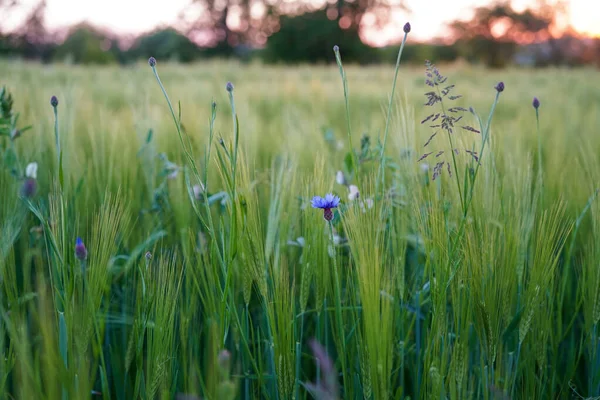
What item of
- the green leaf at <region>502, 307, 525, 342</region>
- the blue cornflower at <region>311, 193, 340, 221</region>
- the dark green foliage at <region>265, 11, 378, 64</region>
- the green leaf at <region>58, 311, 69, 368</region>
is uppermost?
the dark green foliage at <region>265, 11, 378, 64</region>

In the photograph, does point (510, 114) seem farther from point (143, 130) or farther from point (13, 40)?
point (13, 40)

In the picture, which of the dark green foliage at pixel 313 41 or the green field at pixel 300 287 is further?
the dark green foliage at pixel 313 41

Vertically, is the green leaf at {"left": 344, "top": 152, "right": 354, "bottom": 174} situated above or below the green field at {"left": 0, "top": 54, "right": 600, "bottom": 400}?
above

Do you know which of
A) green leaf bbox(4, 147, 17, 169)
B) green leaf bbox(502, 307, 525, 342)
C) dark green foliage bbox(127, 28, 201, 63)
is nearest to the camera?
green leaf bbox(502, 307, 525, 342)

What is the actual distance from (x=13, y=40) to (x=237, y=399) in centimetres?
2096

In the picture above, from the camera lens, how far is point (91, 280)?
523mm

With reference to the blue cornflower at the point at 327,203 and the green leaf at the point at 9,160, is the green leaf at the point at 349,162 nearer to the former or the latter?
the blue cornflower at the point at 327,203

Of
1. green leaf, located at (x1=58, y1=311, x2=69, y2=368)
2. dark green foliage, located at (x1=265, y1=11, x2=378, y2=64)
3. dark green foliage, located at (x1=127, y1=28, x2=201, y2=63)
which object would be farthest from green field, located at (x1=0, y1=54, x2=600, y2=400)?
dark green foliage, located at (x1=127, y1=28, x2=201, y2=63)

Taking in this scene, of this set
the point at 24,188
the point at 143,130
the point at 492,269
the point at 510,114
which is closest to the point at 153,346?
the point at 24,188

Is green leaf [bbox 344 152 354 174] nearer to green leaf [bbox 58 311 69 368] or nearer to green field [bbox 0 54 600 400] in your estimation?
green field [bbox 0 54 600 400]

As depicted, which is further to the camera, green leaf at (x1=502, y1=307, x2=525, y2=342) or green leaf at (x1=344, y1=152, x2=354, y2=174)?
green leaf at (x1=344, y1=152, x2=354, y2=174)

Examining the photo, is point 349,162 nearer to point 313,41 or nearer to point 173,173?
point 173,173

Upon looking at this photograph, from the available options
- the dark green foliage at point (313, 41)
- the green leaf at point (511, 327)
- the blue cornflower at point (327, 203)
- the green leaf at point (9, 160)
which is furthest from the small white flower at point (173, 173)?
the dark green foliage at point (313, 41)

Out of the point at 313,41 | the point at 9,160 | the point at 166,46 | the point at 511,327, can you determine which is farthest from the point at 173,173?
the point at 166,46
